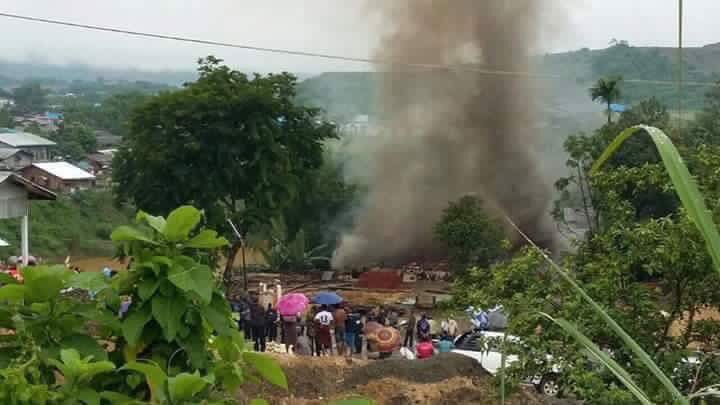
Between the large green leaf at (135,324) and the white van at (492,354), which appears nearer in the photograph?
the large green leaf at (135,324)

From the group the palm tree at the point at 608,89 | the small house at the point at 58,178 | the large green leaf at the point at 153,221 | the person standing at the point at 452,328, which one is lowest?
the person standing at the point at 452,328

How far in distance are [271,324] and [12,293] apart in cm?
1451

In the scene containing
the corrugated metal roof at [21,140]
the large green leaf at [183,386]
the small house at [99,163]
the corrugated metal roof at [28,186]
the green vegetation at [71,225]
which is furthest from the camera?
the corrugated metal roof at [21,140]

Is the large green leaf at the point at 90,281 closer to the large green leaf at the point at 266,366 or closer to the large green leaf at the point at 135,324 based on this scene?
the large green leaf at the point at 135,324

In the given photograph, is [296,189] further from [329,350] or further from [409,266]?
[329,350]

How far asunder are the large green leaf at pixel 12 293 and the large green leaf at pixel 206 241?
1.43 feet

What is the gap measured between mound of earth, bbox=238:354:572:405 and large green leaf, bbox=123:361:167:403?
30.9 feet

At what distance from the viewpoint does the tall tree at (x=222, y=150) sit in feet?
92.2

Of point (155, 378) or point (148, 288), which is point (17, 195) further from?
point (155, 378)

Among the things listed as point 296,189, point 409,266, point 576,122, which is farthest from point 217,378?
point 576,122

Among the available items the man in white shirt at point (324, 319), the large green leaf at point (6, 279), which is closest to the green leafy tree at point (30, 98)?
the man in white shirt at point (324, 319)

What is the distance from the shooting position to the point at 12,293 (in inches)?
106

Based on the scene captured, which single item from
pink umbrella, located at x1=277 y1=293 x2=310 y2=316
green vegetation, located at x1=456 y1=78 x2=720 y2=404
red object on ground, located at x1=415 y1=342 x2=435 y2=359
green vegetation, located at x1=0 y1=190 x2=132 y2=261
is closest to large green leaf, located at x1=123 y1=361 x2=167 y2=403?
green vegetation, located at x1=456 y1=78 x2=720 y2=404

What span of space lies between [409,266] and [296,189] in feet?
30.3
